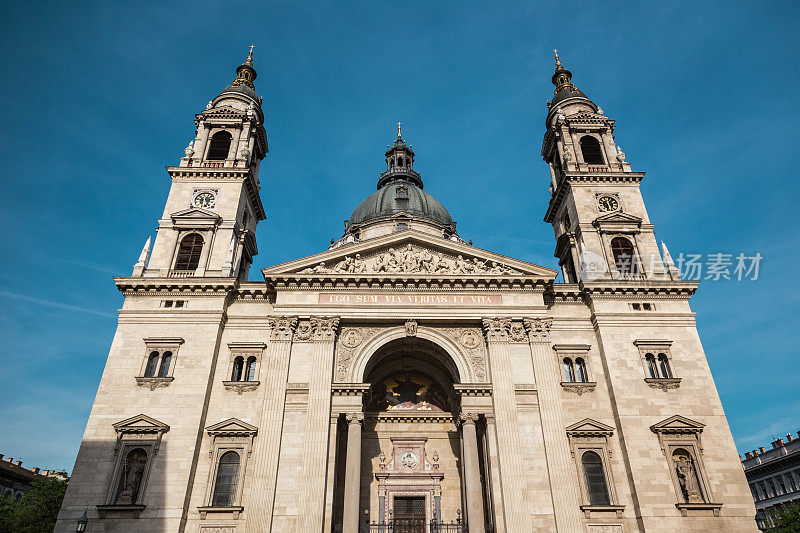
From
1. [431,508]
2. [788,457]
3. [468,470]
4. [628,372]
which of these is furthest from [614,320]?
[788,457]

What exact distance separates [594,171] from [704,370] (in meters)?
14.3

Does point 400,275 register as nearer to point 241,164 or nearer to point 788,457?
point 241,164

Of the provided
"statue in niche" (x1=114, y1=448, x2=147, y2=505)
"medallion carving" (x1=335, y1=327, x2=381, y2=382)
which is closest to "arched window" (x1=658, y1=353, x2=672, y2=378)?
"medallion carving" (x1=335, y1=327, x2=381, y2=382)

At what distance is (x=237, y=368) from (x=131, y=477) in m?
6.66

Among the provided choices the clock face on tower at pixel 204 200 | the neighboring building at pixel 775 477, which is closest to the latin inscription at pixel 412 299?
the clock face on tower at pixel 204 200

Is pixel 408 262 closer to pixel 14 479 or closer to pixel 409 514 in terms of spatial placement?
pixel 409 514

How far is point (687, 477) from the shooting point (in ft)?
81.8

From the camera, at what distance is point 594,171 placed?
35688 mm

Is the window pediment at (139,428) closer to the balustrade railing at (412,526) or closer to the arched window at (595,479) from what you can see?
the balustrade railing at (412,526)

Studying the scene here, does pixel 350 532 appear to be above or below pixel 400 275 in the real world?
below

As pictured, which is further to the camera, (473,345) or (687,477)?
(473,345)

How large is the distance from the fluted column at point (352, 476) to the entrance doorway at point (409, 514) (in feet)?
13.8

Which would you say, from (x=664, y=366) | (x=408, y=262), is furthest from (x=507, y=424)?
(x=408, y=262)

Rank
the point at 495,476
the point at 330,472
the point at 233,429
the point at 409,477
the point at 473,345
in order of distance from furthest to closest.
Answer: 1. the point at 409,477
2. the point at 473,345
3. the point at 233,429
4. the point at 495,476
5. the point at 330,472
